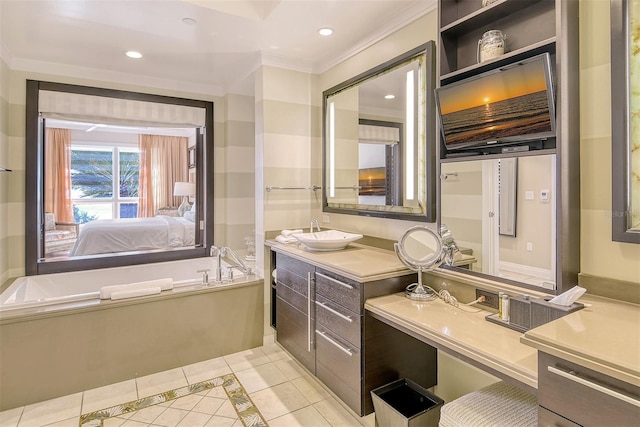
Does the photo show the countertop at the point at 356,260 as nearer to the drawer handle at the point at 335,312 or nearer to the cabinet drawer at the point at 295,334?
the drawer handle at the point at 335,312

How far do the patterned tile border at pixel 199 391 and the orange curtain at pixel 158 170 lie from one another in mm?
2064

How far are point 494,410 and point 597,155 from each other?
1.13 m

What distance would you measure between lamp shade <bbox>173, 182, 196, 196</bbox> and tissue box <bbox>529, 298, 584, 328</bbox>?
11.4 ft

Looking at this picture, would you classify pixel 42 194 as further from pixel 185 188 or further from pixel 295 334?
pixel 295 334

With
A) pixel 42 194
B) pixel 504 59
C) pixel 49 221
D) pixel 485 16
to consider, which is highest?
pixel 485 16

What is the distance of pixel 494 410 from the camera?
4.72 ft

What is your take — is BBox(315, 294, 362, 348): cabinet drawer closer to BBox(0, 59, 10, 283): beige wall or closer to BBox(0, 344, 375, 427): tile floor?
BBox(0, 344, 375, 427): tile floor

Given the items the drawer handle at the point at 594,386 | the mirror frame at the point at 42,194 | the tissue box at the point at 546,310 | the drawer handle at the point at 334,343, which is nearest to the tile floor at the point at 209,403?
the drawer handle at the point at 334,343

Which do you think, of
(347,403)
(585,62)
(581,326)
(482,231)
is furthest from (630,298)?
(347,403)

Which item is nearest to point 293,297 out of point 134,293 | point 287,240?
point 287,240

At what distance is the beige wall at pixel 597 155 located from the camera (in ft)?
4.60

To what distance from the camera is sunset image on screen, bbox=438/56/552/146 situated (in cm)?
150

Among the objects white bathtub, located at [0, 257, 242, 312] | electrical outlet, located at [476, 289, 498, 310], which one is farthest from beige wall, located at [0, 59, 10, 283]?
electrical outlet, located at [476, 289, 498, 310]

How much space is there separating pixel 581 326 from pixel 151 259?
3.65m
